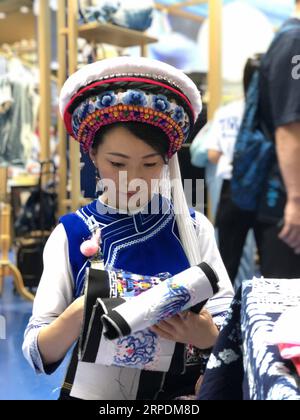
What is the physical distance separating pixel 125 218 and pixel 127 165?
4.3 inches

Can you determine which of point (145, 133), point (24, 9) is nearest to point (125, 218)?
point (145, 133)

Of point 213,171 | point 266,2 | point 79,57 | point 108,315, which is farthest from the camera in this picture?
point 266,2

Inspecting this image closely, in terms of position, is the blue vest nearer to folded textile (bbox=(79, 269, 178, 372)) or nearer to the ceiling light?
folded textile (bbox=(79, 269, 178, 372))

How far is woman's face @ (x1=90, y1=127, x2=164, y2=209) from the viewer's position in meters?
0.97

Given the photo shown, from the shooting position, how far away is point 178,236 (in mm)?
1049

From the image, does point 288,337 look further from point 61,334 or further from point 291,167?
point 291,167

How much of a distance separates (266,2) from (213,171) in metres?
3.10

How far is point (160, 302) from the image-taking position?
2.36 ft

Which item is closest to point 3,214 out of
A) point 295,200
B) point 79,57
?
point 79,57

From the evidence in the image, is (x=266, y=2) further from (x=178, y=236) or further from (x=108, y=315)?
(x=108, y=315)

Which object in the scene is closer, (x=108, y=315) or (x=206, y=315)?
(x=108, y=315)

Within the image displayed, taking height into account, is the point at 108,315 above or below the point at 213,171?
above

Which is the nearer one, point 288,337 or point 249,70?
point 288,337

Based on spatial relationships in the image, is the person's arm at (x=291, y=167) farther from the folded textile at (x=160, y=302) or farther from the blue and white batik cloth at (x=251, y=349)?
the folded textile at (x=160, y=302)
